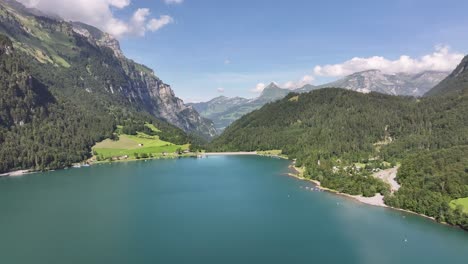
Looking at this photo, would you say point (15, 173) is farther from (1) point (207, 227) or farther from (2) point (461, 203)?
(2) point (461, 203)

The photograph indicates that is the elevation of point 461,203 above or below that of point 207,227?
above

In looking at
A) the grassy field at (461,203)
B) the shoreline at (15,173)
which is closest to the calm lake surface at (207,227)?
the grassy field at (461,203)

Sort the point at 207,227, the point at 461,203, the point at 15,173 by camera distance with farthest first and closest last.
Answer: the point at 15,173, the point at 461,203, the point at 207,227

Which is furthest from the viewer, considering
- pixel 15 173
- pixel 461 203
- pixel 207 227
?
pixel 15 173

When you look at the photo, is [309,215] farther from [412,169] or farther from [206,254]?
[412,169]

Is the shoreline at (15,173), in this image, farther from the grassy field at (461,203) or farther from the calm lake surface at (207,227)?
the grassy field at (461,203)


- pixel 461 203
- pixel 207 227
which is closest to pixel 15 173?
pixel 207 227

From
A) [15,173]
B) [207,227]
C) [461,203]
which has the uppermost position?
[15,173]

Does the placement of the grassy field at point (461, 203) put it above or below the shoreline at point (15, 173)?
below

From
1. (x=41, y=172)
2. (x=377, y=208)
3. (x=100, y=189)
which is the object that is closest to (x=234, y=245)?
(x=377, y=208)
